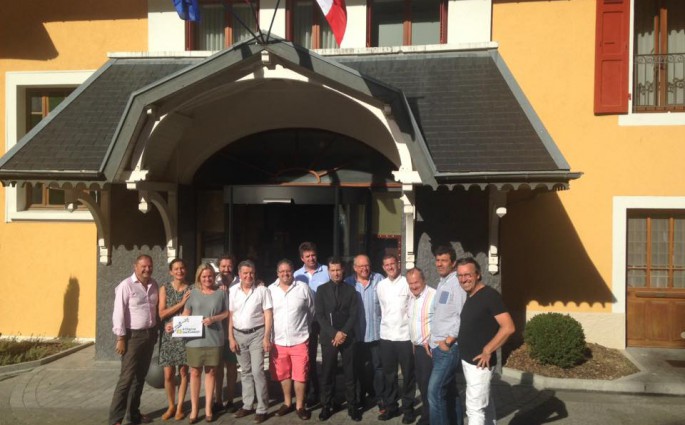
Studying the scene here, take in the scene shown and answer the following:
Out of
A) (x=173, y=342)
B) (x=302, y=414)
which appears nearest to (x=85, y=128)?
(x=173, y=342)

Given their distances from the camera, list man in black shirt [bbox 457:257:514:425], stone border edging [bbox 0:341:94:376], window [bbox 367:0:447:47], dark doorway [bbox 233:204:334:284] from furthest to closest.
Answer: dark doorway [bbox 233:204:334:284]
window [bbox 367:0:447:47]
stone border edging [bbox 0:341:94:376]
man in black shirt [bbox 457:257:514:425]

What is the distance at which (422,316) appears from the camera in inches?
268

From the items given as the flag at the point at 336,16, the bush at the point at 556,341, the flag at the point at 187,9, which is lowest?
the bush at the point at 556,341

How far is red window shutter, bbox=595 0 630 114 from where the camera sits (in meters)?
10.2

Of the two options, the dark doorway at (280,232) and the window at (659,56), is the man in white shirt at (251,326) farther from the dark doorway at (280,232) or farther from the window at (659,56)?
the window at (659,56)

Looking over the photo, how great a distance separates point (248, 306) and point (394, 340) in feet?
5.39

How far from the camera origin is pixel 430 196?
9211 mm

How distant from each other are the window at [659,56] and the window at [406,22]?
3.29 meters

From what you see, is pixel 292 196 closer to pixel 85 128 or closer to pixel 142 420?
pixel 85 128

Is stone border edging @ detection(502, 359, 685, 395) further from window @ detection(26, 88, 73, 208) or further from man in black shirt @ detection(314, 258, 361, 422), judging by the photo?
window @ detection(26, 88, 73, 208)

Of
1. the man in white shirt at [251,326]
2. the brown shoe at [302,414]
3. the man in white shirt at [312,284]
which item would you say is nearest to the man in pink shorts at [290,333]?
the brown shoe at [302,414]

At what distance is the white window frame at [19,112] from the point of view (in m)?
11.3

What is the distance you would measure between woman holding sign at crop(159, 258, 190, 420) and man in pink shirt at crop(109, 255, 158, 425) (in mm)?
140

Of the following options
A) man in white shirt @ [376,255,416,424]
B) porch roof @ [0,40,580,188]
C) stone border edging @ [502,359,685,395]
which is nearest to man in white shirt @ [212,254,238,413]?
man in white shirt @ [376,255,416,424]
